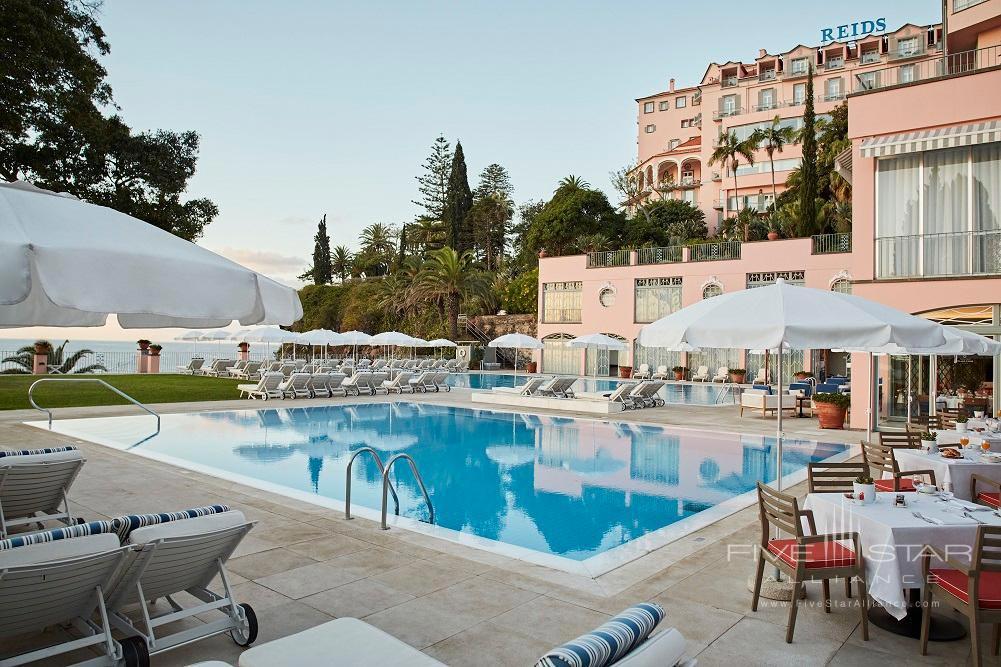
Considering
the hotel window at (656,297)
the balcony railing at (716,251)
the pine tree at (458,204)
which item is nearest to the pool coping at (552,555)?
the balcony railing at (716,251)

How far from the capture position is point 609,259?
3591cm

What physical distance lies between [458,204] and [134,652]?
49802 millimetres

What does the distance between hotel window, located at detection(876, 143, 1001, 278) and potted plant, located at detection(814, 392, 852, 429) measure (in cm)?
299

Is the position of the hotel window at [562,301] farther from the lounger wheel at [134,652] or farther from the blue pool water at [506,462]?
the lounger wheel at [134,652]

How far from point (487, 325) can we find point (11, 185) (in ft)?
130

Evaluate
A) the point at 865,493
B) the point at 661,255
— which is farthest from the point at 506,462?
the point at 661,255

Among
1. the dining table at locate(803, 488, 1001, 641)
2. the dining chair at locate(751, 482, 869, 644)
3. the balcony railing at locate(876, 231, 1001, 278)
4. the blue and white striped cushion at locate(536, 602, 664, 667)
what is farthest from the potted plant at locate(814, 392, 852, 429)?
the blue and white striped cushion at locate(536, 602, 664, 667)

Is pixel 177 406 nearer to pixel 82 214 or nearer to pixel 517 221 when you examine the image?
pixel 82 214

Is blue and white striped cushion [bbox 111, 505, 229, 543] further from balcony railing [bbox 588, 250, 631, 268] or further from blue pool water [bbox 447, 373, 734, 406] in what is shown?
balcony railing [bbox 588, 250, 631, 268]

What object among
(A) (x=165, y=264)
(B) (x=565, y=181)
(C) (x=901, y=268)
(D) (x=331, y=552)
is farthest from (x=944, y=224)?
(B) (x=565, y=181)

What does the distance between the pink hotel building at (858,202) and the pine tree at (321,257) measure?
2780cm

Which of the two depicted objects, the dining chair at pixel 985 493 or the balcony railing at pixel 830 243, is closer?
the dining chair at pixel 985 493

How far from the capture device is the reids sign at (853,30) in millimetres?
46594

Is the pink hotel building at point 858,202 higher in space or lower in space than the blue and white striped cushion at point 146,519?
higher
